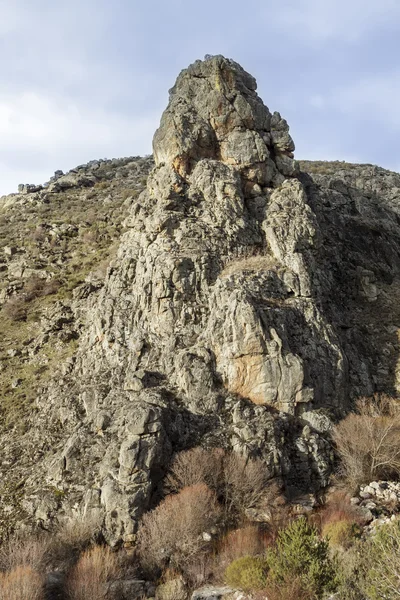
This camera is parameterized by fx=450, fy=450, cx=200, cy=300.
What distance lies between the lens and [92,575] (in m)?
15.9

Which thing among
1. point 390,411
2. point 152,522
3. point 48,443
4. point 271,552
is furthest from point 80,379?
point 390,411

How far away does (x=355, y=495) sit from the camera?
21.8m

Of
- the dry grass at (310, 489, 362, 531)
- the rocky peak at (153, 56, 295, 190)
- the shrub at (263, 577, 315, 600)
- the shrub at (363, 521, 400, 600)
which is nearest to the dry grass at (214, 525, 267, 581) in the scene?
the dry grass at (310, 489, 362, 531)

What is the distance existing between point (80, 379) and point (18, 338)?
9.35 m

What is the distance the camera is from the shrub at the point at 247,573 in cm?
1448

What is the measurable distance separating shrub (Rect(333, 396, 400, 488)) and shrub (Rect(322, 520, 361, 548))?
4809 millimetres

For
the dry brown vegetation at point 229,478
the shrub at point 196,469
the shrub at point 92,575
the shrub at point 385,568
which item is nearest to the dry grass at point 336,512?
the dry brown vegetation at point 229,478

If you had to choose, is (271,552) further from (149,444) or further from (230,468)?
(149,444)

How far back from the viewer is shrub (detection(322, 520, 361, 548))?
16.6 metres

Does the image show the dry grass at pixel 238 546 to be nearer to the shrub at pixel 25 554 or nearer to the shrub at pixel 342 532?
the shrub at pixel 342 532

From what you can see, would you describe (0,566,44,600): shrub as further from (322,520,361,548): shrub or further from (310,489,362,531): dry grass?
(310,489,362,531): dry grass

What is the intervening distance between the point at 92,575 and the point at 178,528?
3771mm

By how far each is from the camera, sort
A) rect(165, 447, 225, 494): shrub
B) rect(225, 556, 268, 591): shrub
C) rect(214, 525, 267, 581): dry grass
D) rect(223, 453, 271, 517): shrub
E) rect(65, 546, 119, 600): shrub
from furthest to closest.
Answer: rect(223, 453, 271, 517): shrub → rect(165, 447, 225, 494): shrub → rect(214, 525, 267, 581): dry grass → rect(65, 546, 119, 600): shrub → rect(225, 556, 268, 591): shrub

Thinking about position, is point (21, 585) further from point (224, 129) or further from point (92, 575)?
point (224, 129)
